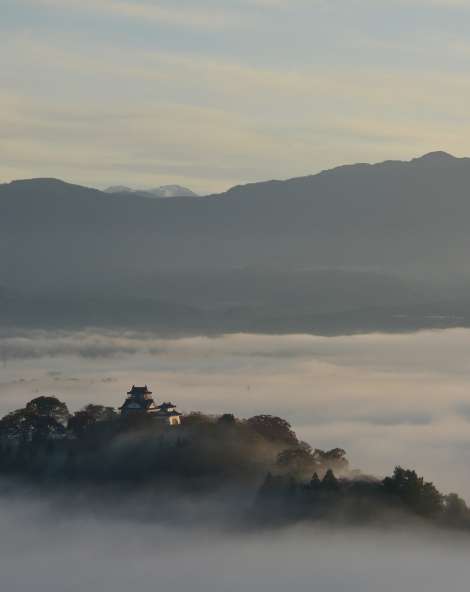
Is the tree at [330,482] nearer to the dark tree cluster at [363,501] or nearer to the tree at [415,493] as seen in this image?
the dark tree cluster at [363,501]

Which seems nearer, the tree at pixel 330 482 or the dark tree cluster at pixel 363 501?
the dark tree cluster at pixel 363 501

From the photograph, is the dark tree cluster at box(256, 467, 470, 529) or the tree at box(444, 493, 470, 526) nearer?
the tree at box(444, 493, 470, 526)

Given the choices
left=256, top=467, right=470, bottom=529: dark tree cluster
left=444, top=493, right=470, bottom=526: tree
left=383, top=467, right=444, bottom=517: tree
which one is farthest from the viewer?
left=256, top=467, right=470, bottom=529: dark tree cluster

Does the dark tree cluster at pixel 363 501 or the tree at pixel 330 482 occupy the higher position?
the tree at pixel 330 482

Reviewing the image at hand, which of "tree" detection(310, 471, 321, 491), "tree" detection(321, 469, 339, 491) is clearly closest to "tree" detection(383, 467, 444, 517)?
"tree" detection(321, 469, 339, 491)

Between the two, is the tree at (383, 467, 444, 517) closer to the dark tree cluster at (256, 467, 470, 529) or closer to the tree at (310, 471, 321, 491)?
the dark tree cluster at (256, 467, 470, 529)

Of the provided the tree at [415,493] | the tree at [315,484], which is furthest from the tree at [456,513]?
the tree at [315,484]

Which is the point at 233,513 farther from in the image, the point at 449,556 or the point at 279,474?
the point at 449,556

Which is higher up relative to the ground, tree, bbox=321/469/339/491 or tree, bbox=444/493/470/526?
tree, bbox=321/469/339/491

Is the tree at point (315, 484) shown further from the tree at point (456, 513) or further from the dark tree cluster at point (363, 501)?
the tree at point (456, 513)

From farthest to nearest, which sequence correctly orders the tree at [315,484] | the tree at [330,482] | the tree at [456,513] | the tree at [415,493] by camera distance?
the tree at [315,484], the tree at [330,482], the tree at [456,513], the tree at [415,493]

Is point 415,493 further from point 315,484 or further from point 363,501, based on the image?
point 315,484

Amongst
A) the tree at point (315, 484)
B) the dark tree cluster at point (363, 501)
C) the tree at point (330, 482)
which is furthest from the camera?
the tree at point (315, 484)

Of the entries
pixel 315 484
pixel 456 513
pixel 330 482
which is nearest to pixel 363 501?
pixel 330 482
